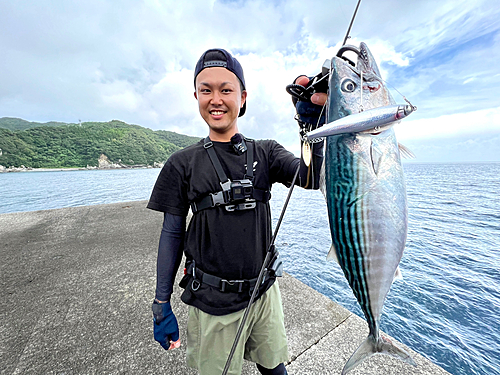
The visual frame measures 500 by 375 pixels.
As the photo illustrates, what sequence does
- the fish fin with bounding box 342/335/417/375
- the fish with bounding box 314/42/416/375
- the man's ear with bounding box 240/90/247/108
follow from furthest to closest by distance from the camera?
the man's ear with bounding box 240/90/247/108, the fish fin with bounding box 342/335/417/375, the fish with bounding box 314/42/416/375

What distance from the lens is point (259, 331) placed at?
154 cm

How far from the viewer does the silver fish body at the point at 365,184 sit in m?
0.89

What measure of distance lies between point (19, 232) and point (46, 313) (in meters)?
4.35

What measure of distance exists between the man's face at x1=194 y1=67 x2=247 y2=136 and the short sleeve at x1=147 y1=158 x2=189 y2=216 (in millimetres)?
414

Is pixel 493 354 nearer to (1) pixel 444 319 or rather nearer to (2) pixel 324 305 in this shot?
(1) pixel 444 319

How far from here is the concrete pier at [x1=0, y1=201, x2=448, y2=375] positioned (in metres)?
1.99

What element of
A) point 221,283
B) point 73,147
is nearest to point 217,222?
point 221,283

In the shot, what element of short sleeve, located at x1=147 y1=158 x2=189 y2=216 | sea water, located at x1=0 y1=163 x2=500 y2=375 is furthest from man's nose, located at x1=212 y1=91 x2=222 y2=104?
sea water, located at x1=0 y1=163 x2=500 y2=375

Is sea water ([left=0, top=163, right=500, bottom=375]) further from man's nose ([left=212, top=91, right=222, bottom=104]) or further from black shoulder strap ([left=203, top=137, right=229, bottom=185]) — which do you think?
man's nose ([left=212, top=91, right=222, bottom=104])

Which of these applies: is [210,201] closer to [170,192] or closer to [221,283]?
[170,192]

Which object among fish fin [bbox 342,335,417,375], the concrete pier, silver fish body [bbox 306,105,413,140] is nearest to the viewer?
silver fish body [bbox 306,105,413,140]

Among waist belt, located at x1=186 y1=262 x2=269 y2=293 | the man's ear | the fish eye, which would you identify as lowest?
waist belt, located at x1=186 y1=262 x2=269 y2=293

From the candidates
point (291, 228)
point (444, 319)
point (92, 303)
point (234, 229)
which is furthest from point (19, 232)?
point (444, 319)

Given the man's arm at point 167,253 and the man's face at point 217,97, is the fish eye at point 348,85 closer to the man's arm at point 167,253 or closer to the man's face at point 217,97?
the man's face at point 217,97
